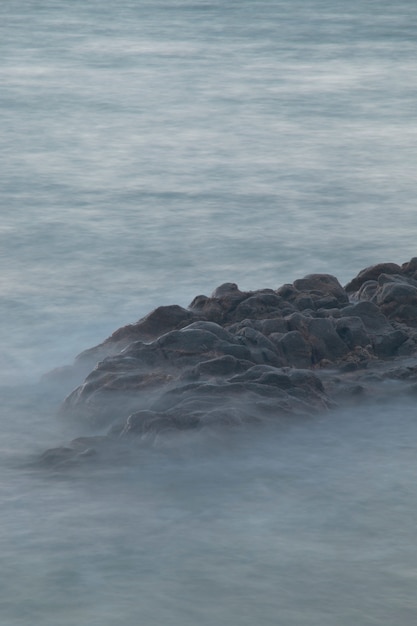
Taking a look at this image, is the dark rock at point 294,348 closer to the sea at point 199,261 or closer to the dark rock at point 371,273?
the sea at point 199,261

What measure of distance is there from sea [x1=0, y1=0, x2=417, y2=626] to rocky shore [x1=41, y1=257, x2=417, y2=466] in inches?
6.6

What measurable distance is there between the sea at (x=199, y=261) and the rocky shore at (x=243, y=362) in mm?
166

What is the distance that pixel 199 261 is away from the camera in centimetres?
1170

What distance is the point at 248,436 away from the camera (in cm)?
700

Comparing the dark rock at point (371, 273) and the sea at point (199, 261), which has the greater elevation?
the dark rock at point (371, 273)

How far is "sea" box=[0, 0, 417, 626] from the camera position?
579 cm

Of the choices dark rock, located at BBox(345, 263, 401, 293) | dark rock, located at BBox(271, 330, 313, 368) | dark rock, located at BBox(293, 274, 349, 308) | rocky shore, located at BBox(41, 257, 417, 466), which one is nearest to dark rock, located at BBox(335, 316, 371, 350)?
rocky shore, located at BBox(41, 257, 417, 466)

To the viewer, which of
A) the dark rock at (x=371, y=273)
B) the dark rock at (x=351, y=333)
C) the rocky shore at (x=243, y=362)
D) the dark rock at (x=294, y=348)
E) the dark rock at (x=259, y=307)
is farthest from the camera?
the dark rock at (x=371, y=273)

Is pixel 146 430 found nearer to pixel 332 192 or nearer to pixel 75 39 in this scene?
pixel 332 192

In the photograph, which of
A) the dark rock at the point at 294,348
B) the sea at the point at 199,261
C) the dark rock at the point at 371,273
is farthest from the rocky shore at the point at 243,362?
the dark rock at the point at 371,273

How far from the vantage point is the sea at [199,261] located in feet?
→ 19.0

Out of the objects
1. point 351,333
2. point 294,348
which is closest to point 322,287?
point 351,333

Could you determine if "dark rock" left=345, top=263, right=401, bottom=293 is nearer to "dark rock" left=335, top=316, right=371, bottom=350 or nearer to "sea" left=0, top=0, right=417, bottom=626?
"dark rock" left=335, top=316, right=371, bottom=350

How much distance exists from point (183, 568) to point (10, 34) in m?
21.8
